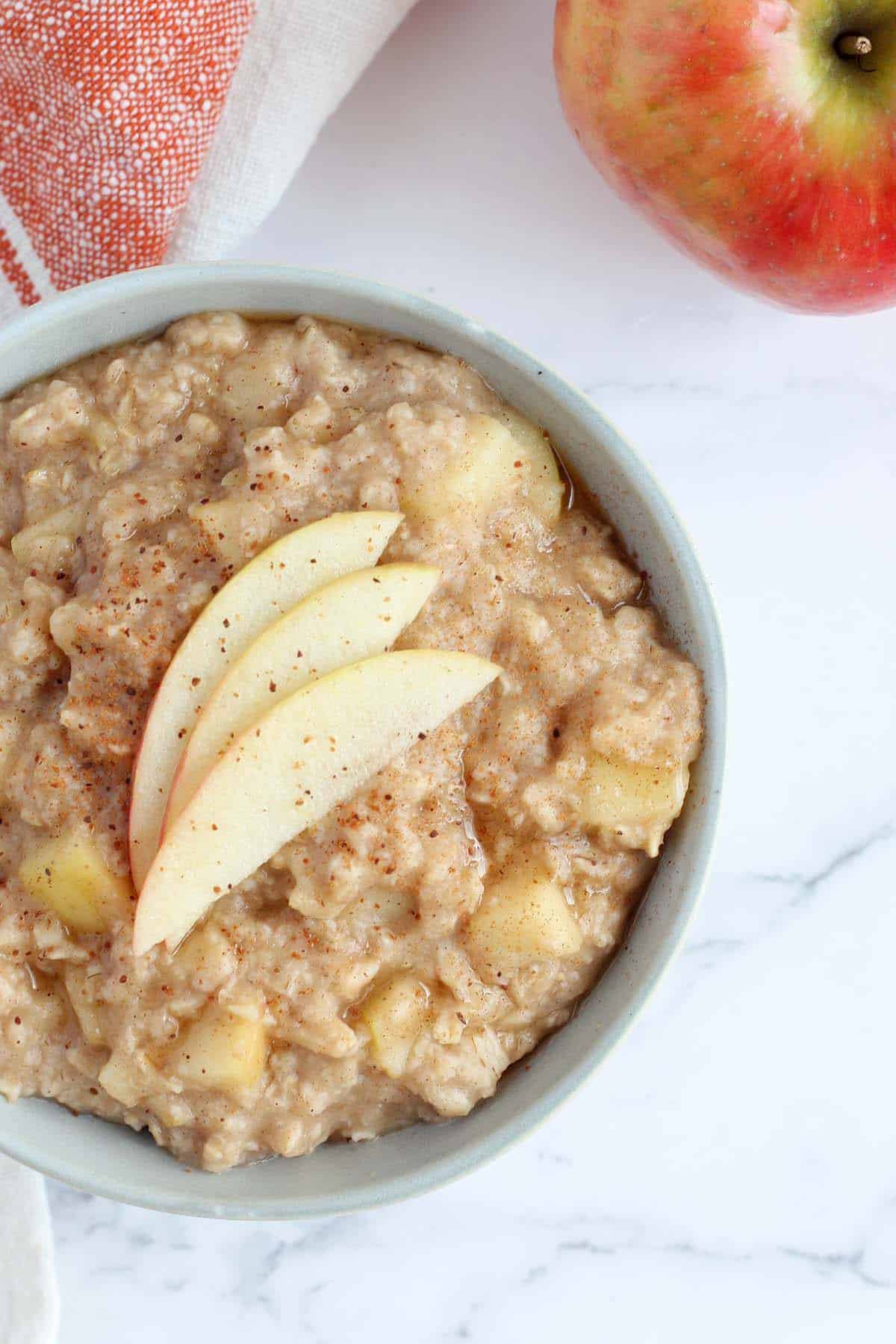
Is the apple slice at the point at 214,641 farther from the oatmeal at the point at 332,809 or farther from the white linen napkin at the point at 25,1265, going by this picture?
the white linen napkin at the point at 25,1265

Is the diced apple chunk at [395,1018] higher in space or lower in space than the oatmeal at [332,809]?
lower

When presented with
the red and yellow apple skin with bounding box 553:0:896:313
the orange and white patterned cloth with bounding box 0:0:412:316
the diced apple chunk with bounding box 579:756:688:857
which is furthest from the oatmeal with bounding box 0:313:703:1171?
the red and yellow apple skin with bounding box 553:0:896:313

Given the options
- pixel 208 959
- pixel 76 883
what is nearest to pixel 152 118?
pixel 76 883

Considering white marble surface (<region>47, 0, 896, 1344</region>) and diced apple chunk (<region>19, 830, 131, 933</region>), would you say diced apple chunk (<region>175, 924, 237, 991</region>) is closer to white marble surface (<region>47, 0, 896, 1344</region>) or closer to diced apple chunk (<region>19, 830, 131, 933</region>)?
diced apple chunk (<region>19, 830, 131, 933</region>)

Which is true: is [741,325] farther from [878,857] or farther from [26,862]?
[26,862]

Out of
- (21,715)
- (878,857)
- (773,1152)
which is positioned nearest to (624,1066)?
(773,1152)

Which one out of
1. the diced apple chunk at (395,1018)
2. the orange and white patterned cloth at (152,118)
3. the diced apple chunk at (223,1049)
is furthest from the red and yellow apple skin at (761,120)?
the diced apple chunk at (223,1049)
